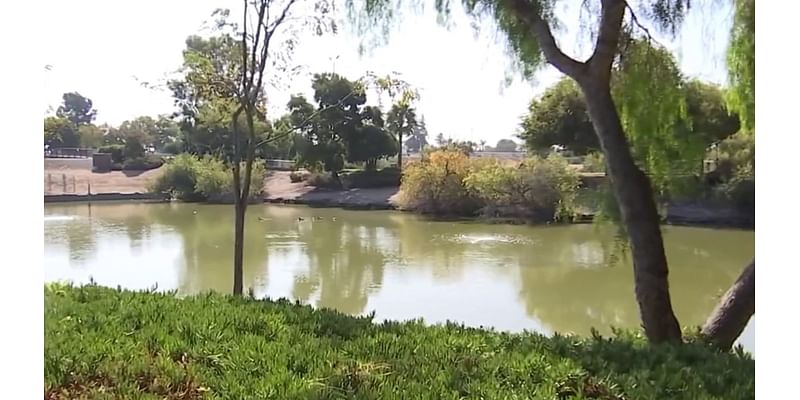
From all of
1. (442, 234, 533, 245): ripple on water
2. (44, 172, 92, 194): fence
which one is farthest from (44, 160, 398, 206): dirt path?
(442, 234, 533, 245): ripple on water

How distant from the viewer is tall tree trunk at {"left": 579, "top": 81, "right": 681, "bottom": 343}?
5.87 ft

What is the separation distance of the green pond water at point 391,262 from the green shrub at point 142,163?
0.18 m

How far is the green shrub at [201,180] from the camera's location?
250cm

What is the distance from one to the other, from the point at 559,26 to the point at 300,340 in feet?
3.80

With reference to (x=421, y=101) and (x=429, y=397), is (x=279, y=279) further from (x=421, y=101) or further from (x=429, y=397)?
A: (x=429, y=397)

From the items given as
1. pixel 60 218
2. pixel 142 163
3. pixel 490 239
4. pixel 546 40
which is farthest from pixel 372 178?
pixel 60 218

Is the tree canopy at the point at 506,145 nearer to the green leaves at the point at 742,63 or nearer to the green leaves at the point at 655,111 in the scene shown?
the green leaves at the point at 655,111

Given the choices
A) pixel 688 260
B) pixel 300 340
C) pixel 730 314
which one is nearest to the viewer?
pixel 300 340

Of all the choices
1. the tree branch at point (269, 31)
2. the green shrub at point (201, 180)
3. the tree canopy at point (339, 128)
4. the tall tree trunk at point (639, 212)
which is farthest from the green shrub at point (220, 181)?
the tall tree trunk at point (639, 212)

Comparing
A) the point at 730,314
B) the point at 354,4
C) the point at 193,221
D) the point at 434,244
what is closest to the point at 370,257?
the point at 434,244

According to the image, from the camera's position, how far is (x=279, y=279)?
278 centimetres

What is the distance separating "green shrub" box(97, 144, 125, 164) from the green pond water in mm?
200

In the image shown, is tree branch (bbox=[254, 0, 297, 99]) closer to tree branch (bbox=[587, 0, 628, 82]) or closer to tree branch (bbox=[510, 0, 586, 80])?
tree branch (bbox=[510, 0, 586, 80])

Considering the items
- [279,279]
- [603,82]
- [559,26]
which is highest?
[559,26]
